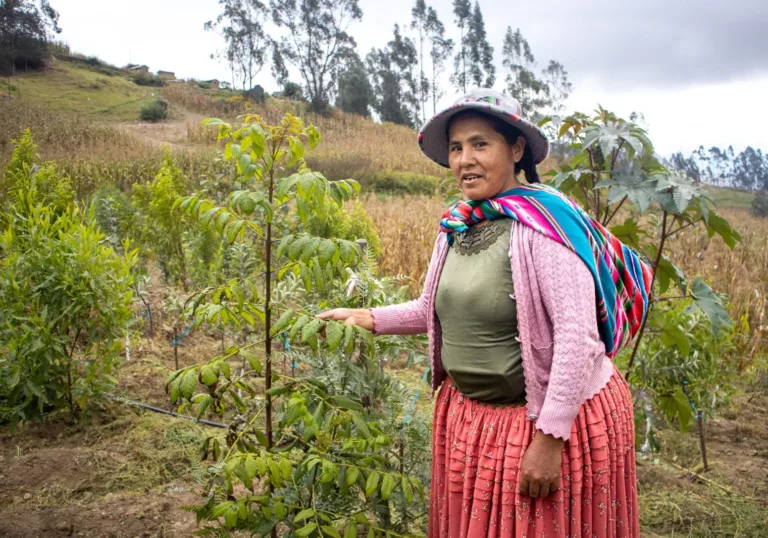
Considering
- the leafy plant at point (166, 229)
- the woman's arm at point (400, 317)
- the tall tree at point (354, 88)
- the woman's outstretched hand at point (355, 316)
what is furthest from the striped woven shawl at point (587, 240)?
the tall tree at point (354, 88)

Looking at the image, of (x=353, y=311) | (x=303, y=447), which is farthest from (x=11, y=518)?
(x=353, y=311)

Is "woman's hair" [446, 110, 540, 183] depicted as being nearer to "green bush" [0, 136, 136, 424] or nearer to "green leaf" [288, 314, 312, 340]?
"green leaf" [288, 314, 312, 340]

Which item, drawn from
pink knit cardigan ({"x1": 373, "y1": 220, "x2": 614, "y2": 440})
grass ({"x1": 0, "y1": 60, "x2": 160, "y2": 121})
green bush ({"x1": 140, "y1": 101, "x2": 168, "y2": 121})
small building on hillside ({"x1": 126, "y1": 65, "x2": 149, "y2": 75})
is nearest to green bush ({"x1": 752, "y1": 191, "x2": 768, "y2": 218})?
grass ({"x1": 0, "y1": 60, "x2": 160, "y2": 121})

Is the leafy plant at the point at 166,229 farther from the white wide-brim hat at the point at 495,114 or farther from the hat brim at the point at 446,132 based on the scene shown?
the white wide-brim hat at the point at 495,114

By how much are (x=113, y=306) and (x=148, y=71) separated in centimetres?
4151

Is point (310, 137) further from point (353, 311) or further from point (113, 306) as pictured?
point (113, 306)

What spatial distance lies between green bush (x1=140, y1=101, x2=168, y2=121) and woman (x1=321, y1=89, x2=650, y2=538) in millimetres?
26609

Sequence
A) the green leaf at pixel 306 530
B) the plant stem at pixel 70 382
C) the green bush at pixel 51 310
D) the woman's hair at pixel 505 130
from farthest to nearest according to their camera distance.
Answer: the plant stem at pixel 70 382 < the green bush at pixel 51 310 < the woman's hair at pixel 505 130 < the green leaf at pixel 306 530

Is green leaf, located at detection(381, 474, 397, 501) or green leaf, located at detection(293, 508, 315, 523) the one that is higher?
green leaf, located at detection(381, 474, 397, 501)

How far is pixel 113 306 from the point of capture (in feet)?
10.7

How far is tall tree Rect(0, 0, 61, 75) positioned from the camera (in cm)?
1201

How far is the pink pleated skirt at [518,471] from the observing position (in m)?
1.57

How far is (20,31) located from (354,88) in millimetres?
24566

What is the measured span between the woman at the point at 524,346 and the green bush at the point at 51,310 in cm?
220
